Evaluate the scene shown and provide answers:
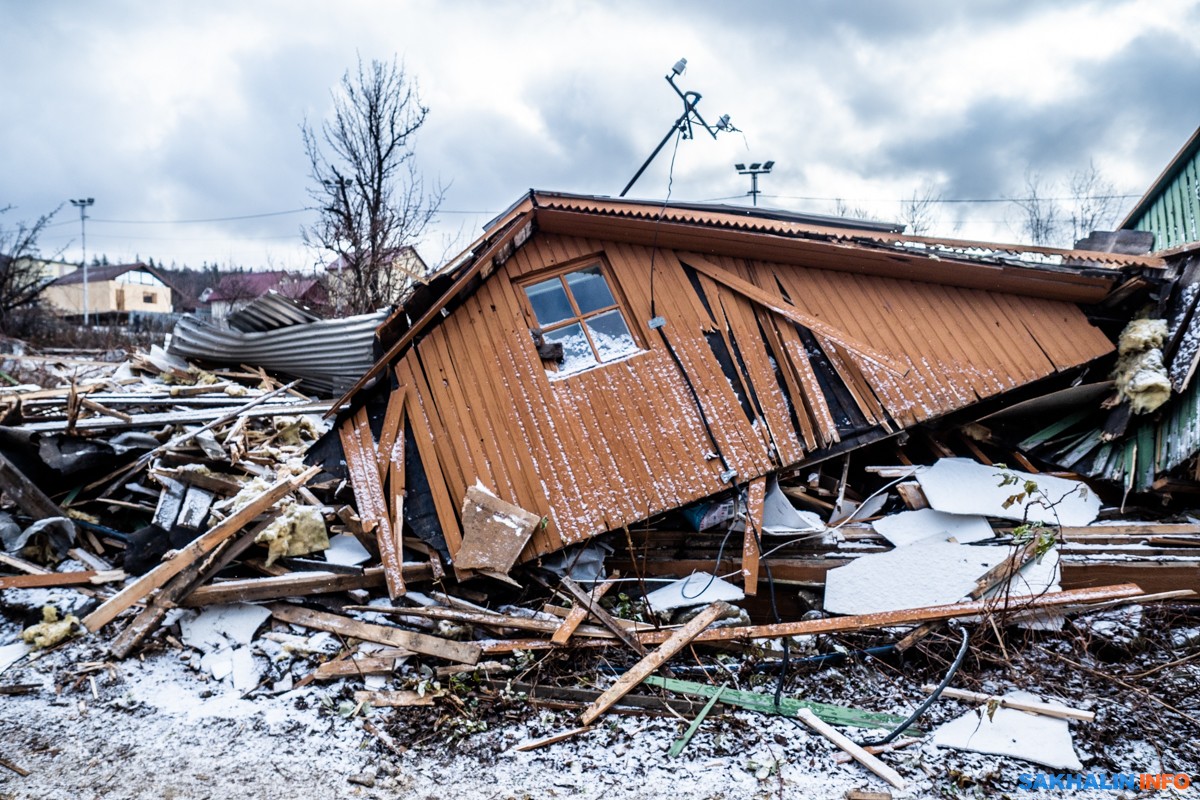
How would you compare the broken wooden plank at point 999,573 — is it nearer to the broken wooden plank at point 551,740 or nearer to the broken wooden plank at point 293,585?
the broken wooden plank at point 551,740

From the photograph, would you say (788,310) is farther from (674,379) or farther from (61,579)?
(61,579)

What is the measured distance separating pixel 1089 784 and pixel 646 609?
3.31m

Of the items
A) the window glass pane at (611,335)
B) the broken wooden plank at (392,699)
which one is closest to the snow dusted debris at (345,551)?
the broken wooden plank at (392,699)

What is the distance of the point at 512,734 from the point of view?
4.59 m

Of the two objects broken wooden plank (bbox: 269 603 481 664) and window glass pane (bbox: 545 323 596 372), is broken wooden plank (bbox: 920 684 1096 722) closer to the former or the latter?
broken wooden plank (bbox: 269 603 481 664)

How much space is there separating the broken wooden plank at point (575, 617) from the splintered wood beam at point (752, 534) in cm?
131

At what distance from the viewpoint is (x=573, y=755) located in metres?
4.38

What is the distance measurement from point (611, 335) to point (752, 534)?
2.66 metres

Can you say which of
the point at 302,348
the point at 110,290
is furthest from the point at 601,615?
the point at 110,290

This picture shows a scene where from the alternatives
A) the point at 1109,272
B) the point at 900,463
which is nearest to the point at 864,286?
the point at 900,463

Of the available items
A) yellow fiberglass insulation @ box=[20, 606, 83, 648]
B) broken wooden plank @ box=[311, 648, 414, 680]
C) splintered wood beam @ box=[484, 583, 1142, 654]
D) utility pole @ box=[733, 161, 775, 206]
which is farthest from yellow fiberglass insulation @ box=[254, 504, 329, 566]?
utility pole @ box=[733, 161, 775, 206]

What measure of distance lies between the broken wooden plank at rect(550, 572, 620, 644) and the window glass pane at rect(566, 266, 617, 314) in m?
3.07

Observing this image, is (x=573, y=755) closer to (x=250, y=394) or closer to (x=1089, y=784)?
(x=1089, y=784)

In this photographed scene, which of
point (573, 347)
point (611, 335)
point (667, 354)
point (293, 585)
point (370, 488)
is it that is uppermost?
point (611, 335)
